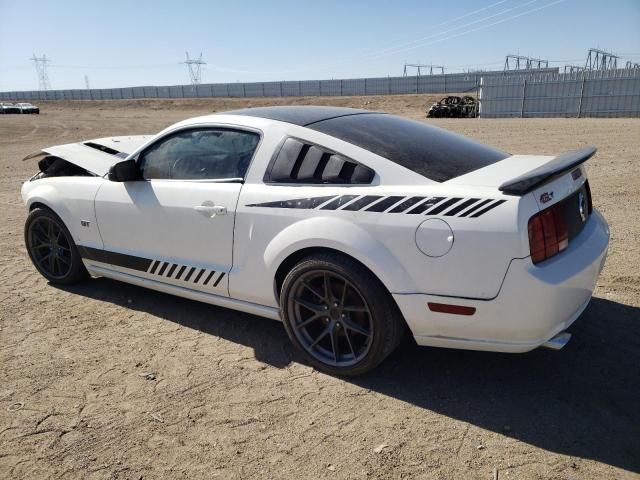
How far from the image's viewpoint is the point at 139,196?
3791mm

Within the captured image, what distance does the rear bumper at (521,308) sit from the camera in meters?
2.46

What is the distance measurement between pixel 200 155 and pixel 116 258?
3.83 feet

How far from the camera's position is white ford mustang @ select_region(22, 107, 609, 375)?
251 cm

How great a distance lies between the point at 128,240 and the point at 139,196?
1.26 feet

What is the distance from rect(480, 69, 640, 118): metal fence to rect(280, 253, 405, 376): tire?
90.0 feet

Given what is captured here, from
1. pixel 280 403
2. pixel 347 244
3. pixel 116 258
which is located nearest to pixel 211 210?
pixel 347 244

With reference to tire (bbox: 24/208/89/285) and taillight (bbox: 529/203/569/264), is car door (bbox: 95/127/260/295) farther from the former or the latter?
taillight (bbox: 529/203/569/264)

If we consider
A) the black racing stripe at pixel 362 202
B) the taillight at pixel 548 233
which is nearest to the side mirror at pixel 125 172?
the black racing stripe at pixel 362 202

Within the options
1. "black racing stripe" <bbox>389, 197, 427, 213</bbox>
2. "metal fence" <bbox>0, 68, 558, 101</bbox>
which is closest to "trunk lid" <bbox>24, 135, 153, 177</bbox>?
"black racing stripe" <bbox>389, 197, 427, 213</bbox>

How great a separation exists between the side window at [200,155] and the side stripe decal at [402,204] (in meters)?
0.58

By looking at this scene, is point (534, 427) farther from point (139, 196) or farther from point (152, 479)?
point (139, 196)

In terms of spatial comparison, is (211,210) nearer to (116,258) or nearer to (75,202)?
(116,258)

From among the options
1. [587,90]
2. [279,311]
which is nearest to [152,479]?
[279,311]

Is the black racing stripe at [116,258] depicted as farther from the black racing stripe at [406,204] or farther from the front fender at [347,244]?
the black racing stripe at [406,204]
